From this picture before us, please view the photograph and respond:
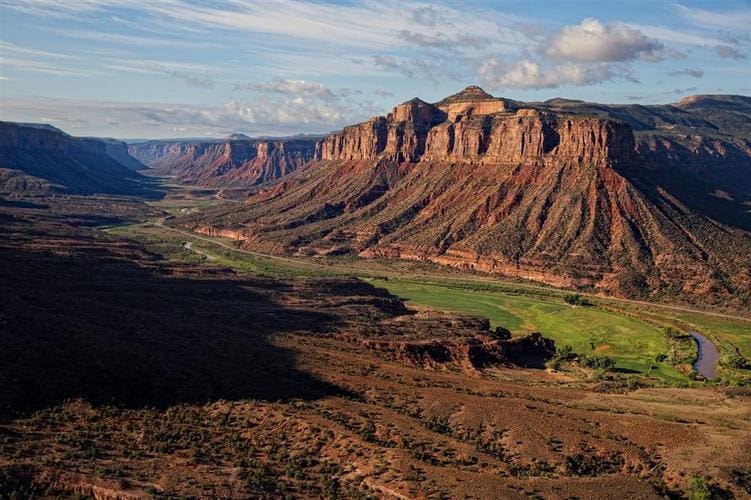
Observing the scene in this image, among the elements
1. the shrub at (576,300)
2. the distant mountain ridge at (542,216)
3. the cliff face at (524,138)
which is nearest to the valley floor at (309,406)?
the shrub at (576,300)

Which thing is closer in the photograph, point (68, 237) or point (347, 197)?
point (68, 237)

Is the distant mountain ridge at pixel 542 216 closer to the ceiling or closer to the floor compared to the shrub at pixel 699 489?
closer to the ceiling

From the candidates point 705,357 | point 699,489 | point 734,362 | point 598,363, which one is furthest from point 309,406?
point 705,357

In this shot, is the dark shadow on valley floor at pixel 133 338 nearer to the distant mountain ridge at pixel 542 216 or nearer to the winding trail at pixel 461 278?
the winding trail at pixel 461 278

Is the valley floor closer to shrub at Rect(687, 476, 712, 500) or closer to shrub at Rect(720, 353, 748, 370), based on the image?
shrub at Rect(687, 476, 712, 500)

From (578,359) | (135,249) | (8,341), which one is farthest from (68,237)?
(578,359)

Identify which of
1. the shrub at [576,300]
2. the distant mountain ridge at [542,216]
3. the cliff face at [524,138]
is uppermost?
the cliff face at [524,138]

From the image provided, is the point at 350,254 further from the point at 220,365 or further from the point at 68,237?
the point at 220,365
